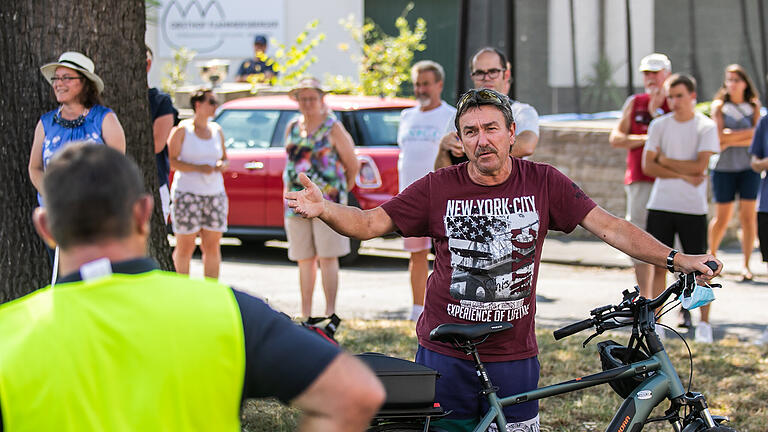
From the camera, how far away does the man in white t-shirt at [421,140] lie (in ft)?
25.2

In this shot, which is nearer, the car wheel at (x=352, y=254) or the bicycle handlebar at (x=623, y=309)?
the bicycle handlebar at (x=623, y=309)

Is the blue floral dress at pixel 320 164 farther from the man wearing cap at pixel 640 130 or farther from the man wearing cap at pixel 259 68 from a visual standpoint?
the man wearing cap at pixel 259 68

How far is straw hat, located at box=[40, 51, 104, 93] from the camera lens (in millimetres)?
5312

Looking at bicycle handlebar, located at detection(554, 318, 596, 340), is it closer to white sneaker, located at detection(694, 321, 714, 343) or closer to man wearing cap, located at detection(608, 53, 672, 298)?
white sneaker, located at detection(694, 321, 714, 343)

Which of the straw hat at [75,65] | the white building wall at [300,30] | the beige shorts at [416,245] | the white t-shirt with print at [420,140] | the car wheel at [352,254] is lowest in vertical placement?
the car wheel at [352,254]

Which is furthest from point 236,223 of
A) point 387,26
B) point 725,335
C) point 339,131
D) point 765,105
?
point 387,26

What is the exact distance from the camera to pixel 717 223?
9.62 meters

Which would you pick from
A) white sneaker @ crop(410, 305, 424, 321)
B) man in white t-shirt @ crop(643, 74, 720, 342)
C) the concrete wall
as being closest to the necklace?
white sneaker @ crop(410, 305, 424, 321)

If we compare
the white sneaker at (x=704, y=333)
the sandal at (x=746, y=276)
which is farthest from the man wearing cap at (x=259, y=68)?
the white sneaker at (x=704, y=333)

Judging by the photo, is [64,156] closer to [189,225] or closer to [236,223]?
[189,225]

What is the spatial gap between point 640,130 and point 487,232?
478cm

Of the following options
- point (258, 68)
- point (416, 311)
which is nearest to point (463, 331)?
point (416, 311)

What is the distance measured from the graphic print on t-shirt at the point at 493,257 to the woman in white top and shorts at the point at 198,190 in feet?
15.5

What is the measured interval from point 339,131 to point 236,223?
3589 mm
